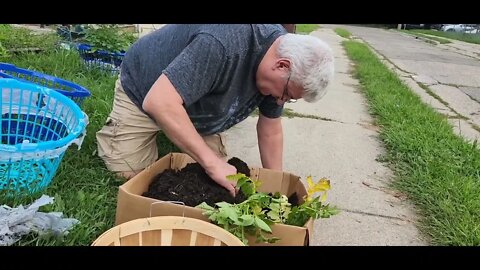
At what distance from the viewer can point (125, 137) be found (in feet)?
7.92

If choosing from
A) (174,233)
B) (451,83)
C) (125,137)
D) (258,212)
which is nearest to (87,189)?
(125,137)

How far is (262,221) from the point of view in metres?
1.57

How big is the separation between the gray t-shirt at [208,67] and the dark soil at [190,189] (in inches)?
11.8

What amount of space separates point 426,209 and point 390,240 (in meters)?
0.42

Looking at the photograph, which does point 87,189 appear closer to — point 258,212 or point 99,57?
point 258,212

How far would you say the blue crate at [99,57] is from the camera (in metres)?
3.99

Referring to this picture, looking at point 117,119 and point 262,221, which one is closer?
point 262,221

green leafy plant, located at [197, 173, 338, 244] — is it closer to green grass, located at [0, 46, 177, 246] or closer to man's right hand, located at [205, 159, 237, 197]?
man's right hand, located at [205, 159, 237, 197]

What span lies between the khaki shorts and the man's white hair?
73 centimetres

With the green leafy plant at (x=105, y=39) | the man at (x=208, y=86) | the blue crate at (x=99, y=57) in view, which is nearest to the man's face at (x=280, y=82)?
the man at (x=208, y=86)

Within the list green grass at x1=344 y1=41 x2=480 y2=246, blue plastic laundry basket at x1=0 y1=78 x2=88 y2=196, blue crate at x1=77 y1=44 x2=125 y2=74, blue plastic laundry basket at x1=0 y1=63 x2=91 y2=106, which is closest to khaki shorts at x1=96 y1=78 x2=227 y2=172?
blue plastic laundry basket at x1=0 y1=78 x2=88 y2=196

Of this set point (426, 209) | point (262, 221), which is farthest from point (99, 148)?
point (426, 209)

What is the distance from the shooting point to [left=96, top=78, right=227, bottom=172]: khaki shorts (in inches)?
93.5

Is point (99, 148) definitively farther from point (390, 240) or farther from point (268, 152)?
point (390, 240)
